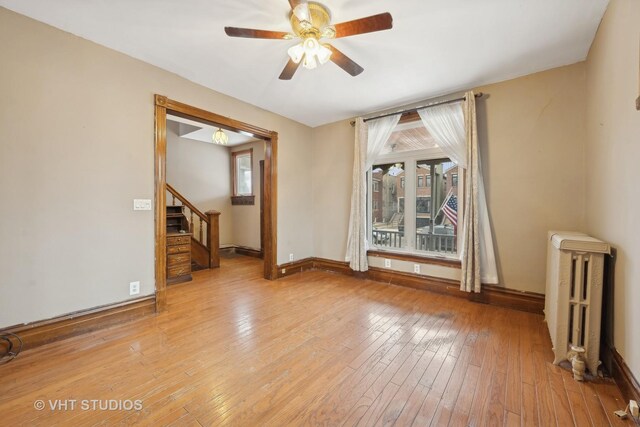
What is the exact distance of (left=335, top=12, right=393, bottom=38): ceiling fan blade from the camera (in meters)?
1.58

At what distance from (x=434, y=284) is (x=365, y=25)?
3036mm

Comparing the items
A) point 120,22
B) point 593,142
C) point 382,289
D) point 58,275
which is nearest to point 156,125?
point 120,22

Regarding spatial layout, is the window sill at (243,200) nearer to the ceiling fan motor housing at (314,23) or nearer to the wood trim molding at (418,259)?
the wood trim molding at (418,259)

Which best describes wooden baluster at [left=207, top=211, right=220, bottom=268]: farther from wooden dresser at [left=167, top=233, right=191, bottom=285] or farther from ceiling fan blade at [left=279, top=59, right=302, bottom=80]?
ceiling fan blade at [left=279, top=59, right=302, bottom=80]

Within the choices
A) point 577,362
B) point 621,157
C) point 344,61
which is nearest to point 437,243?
point 577,362

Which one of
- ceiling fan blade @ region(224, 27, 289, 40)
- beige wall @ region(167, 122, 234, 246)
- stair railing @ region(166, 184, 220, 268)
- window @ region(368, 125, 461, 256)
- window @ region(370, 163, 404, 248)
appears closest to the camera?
ceiling fan blade @ region(224, 27, 289, 40)

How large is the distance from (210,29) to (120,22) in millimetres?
718

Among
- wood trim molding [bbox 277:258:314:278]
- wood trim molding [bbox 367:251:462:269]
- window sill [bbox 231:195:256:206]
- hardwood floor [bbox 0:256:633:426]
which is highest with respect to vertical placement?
window sill [bbox 231:195:256:206]

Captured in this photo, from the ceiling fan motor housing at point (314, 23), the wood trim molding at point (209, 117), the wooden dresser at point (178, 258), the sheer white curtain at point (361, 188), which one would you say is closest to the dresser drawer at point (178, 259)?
the wooden dresser at point (178, 258)

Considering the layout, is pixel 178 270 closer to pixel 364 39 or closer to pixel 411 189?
pixel 411 189

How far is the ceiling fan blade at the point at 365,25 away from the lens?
158 cm

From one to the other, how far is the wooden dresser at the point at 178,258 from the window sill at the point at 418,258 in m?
2.96

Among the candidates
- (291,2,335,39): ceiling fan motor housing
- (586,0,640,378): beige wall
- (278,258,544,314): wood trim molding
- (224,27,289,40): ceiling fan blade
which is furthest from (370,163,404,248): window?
(224,27,289,40): ceiling fan blade

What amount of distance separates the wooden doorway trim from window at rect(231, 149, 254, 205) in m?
2.40
